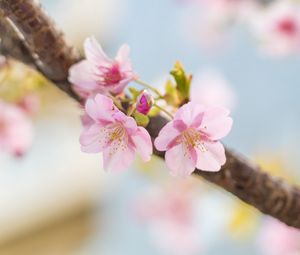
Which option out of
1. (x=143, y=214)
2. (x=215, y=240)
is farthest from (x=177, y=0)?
(x=215, y=240)

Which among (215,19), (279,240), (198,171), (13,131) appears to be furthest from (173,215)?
(198,171)

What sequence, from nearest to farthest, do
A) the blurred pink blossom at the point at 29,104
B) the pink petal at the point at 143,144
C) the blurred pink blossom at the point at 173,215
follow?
the pink petal at the point at 143,144 → the blurred pink blossom at the point at 29,104 → the blurred pink blossom at the point at 173,215

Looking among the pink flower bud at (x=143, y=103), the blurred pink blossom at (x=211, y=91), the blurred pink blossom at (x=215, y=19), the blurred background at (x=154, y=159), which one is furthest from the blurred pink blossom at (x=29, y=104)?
the blurred pink blossom at (x=215, y=19)

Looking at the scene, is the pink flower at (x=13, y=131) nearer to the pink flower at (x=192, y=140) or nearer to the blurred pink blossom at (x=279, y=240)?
the pink flower at (x=192, y=140)

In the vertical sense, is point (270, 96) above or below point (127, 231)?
above

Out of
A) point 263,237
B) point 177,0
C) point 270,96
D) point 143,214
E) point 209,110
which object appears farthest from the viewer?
point 270,96

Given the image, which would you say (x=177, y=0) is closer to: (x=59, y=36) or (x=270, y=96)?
(x=59, y=36)

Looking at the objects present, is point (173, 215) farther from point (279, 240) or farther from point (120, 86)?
point (120, 86)
